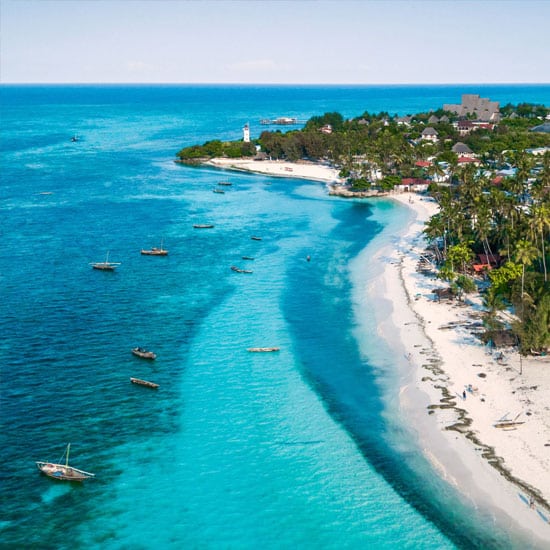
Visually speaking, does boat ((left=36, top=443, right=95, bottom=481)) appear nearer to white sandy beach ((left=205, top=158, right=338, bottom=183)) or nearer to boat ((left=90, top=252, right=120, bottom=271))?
boat ((left=90, top=252, right=120, bottom=271))

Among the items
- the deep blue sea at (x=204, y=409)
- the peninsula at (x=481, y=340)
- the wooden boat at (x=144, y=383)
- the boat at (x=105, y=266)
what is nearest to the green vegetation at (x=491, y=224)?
the peninsula at (x=481, y=340)

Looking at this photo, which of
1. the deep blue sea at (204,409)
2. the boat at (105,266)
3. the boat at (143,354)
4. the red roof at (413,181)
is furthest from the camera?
the red roof at (413,181)

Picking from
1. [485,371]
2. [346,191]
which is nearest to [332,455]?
[485,371]

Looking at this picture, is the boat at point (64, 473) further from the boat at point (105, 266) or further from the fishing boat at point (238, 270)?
the fishing boat at point (238, 270)

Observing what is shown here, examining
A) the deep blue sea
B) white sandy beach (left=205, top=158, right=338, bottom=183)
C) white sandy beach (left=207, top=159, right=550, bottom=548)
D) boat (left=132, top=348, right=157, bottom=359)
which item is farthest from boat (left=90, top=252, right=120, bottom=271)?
white sandy beach (left=205, top=158, right=338, bottom=183)

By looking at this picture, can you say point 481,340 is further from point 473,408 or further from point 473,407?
point 473,408

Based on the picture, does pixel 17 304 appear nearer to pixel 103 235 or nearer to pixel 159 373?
pixel 159 373

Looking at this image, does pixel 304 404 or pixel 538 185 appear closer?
pixel 304 404
